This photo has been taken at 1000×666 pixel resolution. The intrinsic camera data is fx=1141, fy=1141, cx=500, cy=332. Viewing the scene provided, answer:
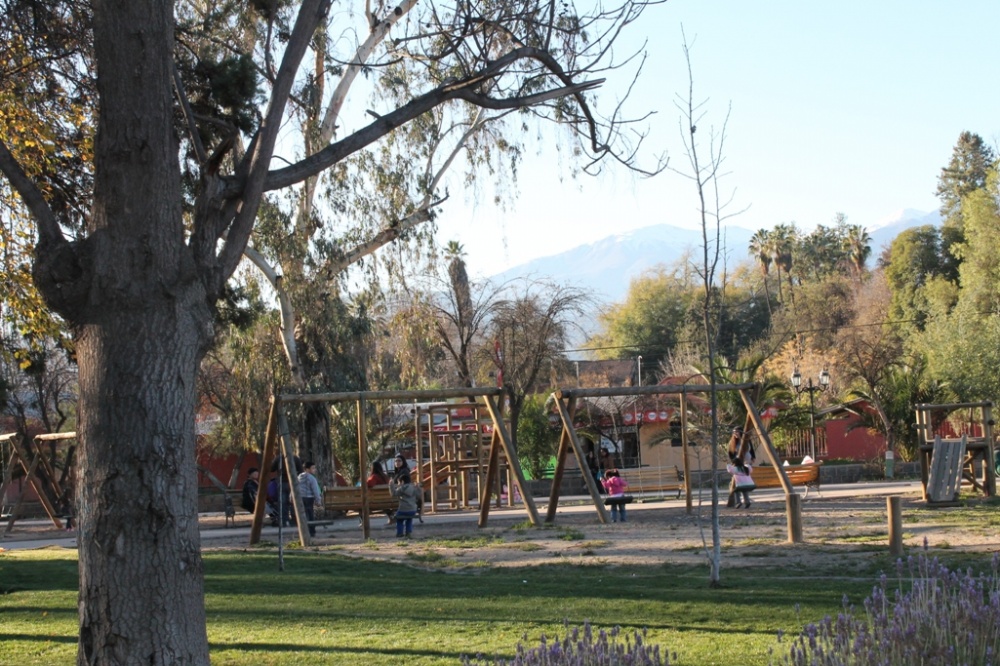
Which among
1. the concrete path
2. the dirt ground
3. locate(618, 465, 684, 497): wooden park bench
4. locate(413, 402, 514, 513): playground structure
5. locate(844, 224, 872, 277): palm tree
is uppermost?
locate(844, 224, 872, 277): palm tree

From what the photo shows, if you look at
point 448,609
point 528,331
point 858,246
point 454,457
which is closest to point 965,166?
point 858,246

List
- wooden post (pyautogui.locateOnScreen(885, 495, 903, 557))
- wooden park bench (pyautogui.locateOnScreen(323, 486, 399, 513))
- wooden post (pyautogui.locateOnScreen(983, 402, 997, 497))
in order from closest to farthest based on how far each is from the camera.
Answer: wooden post (pyautogui.locateOnScreen(885, 495, 903, 557)) < wooden park bench (pyautogui.locateOnScreen(323, 486, 399, 513)) < wooden post (pyautogui.locateOnScreen(983, 402, 997, 497))

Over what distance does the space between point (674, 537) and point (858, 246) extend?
7350 centimetres

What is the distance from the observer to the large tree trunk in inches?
233

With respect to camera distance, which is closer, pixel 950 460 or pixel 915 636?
pixel 915 636

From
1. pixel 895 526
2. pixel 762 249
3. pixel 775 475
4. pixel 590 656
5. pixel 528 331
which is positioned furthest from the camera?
pixel 762 249

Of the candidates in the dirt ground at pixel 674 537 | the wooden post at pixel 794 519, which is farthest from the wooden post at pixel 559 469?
the wooden post at pixel 794 519

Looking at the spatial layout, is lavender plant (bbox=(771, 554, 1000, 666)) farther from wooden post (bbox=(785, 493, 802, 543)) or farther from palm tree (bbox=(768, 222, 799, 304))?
palm tree (bbox=(768, 222, 799, 304))

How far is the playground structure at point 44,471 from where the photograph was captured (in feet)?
83.2

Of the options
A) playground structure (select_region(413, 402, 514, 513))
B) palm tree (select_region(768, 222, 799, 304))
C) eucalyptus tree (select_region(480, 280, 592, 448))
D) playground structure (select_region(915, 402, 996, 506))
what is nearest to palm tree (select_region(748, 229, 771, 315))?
palm tree (select_region(768, 222, 799, 304))

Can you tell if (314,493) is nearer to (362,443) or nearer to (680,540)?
(362,443)

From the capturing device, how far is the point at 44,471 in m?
37.8

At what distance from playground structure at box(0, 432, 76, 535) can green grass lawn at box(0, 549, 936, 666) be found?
5.67 metres

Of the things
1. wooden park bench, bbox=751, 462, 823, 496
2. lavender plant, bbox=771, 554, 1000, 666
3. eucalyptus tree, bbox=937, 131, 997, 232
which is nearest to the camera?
lavender plant, bbox=771, 554, 1000, 666
